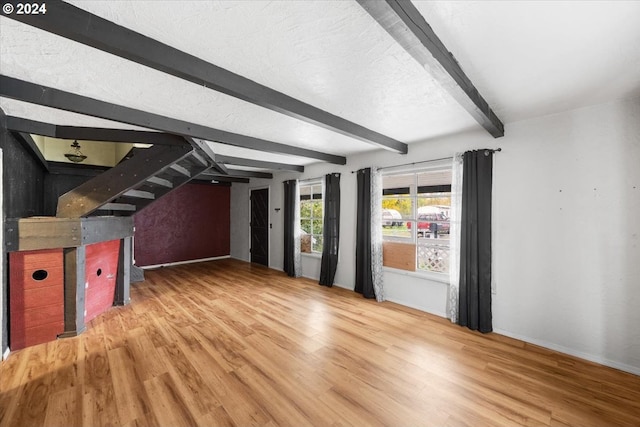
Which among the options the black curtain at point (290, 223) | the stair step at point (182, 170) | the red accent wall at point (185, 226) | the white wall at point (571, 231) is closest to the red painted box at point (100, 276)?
the stair step at point (182, 170)

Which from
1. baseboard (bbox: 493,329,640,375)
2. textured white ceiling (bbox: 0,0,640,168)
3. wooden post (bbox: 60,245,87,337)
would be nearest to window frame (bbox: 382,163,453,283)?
baseboard (bbox: 493,329,640,375)

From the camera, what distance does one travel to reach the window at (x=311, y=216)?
5.01 metres

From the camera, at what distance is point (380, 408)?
5.43 ft

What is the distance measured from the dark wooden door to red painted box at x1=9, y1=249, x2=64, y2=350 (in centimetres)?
387

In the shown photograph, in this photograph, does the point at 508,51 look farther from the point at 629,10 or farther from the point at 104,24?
the point at 104,24

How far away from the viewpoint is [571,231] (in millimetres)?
2318

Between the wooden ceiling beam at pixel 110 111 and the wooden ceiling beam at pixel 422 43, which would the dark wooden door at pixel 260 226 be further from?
the wooden ceiling beam at pixel 422 43

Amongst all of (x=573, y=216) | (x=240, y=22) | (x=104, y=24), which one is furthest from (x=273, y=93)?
(x=573, y=216)

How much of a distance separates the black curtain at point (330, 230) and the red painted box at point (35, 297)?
342 cm

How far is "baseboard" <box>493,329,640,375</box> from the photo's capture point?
2073 millimetres

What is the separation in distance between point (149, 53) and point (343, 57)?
3.40ft

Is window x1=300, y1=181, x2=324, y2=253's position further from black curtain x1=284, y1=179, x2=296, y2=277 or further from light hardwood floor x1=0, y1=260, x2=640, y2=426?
light hardwood floor x1=0, y1=260, x2=640, y2=426

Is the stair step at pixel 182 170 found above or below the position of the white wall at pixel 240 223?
above

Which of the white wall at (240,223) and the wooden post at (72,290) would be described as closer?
the wooden post at (72,290)
